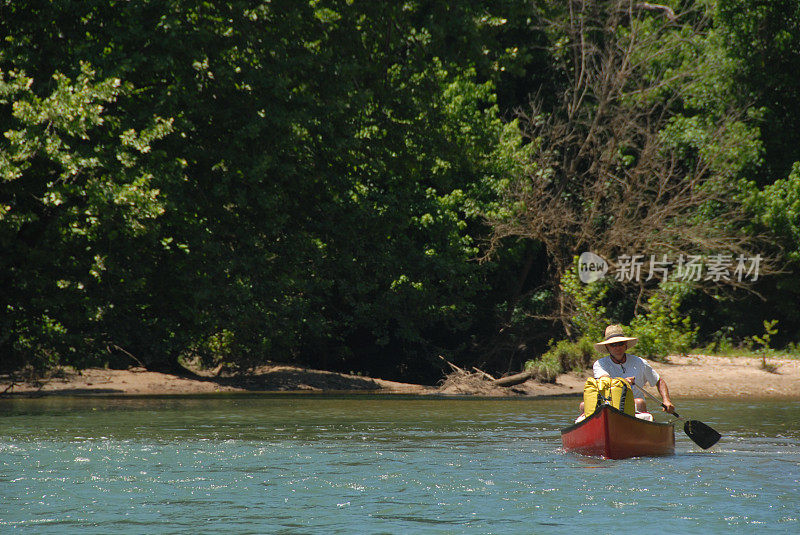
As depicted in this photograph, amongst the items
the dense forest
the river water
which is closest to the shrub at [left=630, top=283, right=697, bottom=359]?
the dense forest

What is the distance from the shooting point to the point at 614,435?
14.9 m

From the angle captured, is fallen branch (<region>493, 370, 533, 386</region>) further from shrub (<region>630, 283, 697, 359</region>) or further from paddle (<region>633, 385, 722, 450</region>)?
paddle (<region>633, 385, 722, 450</region>)

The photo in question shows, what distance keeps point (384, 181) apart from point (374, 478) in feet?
62.5

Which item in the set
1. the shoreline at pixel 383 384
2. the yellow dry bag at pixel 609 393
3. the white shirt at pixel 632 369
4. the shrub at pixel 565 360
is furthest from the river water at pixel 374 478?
the shrub at pixel 565 360

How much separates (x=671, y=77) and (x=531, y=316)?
890cm

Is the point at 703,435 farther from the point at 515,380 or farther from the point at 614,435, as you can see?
the point at 515,380

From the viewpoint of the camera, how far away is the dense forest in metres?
20.6

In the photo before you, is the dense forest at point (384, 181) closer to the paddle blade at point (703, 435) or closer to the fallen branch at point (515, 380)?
the fallen branch at point (515, 380)

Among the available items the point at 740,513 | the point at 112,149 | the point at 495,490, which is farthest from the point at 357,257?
the point at 740,513

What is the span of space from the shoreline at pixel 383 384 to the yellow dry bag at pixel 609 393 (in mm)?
12870

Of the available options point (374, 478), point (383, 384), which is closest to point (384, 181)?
point (383, 384)

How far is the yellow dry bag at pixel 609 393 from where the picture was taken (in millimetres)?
15117

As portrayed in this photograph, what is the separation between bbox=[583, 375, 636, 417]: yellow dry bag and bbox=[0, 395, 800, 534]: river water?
32.2 inches

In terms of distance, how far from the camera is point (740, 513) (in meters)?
11.0
